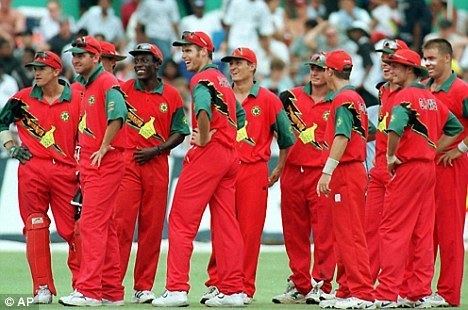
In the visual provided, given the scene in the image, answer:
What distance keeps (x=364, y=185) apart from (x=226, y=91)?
1.61m

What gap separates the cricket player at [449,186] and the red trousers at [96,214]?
10.6 feet

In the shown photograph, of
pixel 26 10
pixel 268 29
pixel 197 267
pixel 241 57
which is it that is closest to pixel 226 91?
pixel 241 57

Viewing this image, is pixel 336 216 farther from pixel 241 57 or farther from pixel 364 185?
pixel 241 57

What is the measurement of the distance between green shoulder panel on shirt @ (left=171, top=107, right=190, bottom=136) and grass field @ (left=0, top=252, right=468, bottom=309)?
172 centimetres

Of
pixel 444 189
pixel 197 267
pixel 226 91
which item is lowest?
pixel 197 267

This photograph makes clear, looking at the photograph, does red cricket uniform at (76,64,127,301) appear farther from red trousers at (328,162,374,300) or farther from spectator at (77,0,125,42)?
spectator at (77,0,125,42)

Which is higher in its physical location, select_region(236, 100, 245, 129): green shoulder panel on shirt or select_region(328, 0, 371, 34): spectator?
select_region(328, 0, 371, 34): spectator

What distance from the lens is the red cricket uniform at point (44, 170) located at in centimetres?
1474

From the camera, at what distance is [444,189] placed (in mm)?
14805

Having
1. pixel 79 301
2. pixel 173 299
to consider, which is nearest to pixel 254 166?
pixel 173 299

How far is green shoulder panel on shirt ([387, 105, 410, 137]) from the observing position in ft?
45.3

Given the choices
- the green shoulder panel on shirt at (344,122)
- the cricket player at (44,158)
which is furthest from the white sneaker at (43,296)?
the green shoulder panel on shirt at (344,122)

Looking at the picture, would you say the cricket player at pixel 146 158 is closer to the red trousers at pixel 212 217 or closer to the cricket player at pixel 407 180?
the red trousers at pixel 212 217

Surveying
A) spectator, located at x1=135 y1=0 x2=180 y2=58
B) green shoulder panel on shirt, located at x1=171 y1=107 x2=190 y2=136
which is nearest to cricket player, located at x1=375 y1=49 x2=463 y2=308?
green shoulder panel on shirt, located at x1=171 y1=107 x2=190 y2=136
